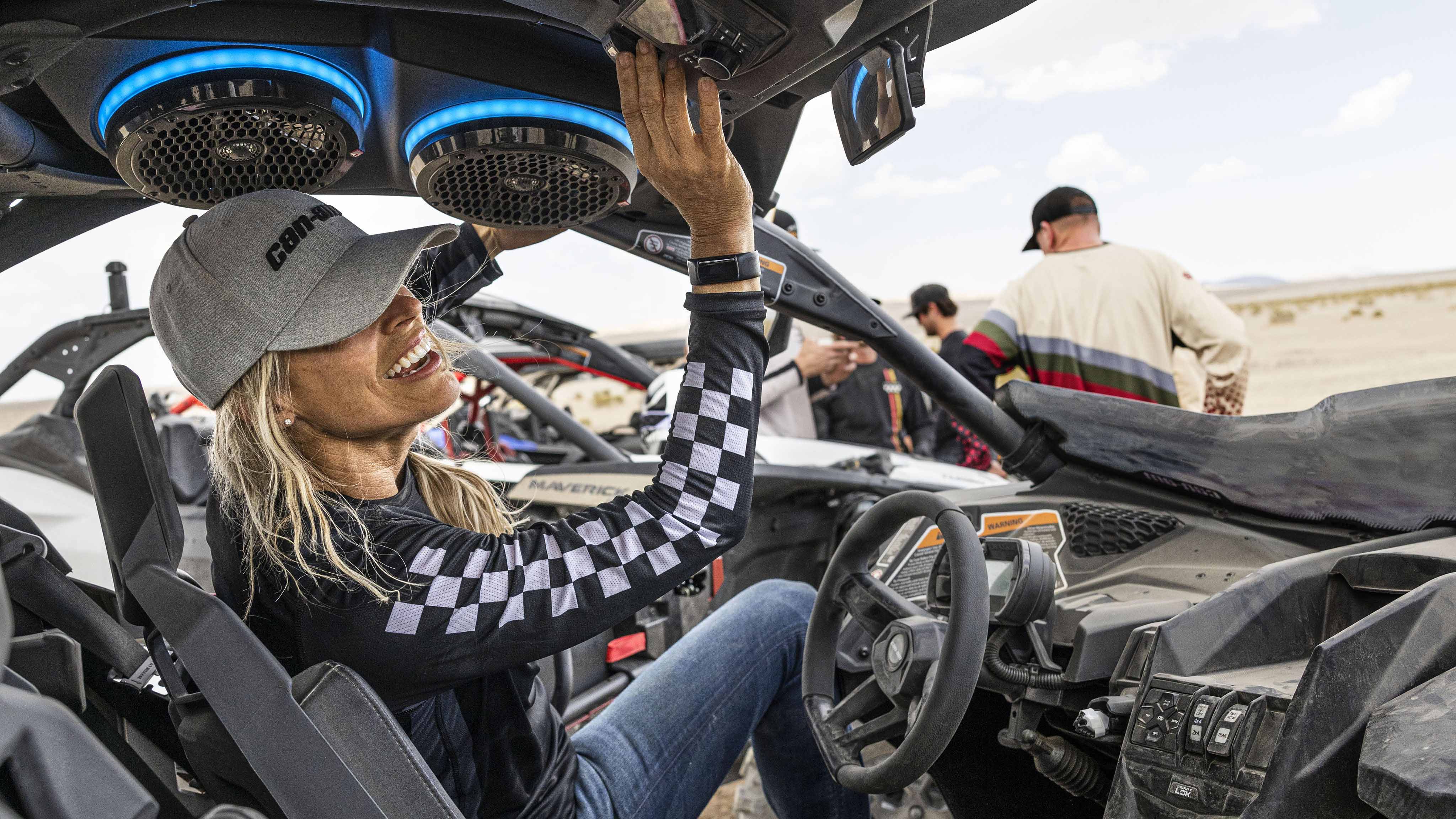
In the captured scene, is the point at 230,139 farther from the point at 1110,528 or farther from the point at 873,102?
the point at 1110,528

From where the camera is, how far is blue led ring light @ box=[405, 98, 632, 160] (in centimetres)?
149

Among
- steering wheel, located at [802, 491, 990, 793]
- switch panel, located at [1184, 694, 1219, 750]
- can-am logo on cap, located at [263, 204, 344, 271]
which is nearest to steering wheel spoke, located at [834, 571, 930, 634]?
steering wheel, located at [802, 491, 990, 793]

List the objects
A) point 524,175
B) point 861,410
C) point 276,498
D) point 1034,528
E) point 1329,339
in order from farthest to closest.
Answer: point 1329,339 < point 861,410 < point 1034,528 < point 524,175 < point 276,498

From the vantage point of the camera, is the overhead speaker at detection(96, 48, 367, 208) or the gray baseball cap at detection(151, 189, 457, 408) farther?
the gray baseball cap at detection(151, 189, 457, 408)

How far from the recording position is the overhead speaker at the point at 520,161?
1496mm

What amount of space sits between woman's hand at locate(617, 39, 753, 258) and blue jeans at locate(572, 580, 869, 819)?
90 centimetres

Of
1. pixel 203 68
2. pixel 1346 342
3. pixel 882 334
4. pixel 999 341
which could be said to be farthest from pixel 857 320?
pixel 1346 342

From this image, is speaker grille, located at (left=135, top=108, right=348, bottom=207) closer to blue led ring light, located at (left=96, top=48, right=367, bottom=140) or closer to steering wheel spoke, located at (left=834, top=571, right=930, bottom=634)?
blue led ring light, located at (left=96, top=48, right=367, bottom=140)

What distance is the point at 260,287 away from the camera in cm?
144

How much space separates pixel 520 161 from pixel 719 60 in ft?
1.35

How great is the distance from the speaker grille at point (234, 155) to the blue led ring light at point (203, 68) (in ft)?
A: 0.17

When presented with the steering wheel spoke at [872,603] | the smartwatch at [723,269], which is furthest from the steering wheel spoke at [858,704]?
the smartwatch at [723,269]

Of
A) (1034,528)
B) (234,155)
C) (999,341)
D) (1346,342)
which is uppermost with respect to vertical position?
(234,155)

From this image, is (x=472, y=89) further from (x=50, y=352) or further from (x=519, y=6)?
(x=50, y=352)
